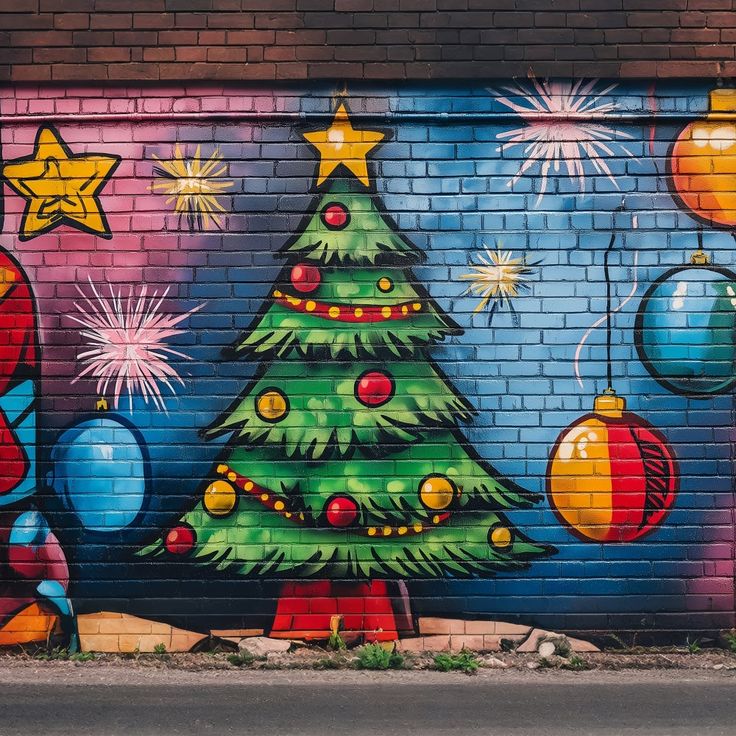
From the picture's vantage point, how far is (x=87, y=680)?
4.41 metres

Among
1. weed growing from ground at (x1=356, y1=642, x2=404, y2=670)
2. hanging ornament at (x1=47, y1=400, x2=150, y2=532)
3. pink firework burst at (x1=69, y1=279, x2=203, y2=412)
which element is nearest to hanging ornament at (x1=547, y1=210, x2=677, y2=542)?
weed growing from ground at (x1=356, y1=642, x2=404, y2=670)

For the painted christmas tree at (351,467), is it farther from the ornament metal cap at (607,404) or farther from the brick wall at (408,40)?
the ornament metal cap at (607,404)

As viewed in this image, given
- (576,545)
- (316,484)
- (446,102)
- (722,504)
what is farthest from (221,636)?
(446,102)

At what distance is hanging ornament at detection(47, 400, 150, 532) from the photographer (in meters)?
4.74

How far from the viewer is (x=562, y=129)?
15.6ft

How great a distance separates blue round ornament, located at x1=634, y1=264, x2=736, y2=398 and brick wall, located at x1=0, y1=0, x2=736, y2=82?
122 centimetres

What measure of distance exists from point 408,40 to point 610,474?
2.81 meters

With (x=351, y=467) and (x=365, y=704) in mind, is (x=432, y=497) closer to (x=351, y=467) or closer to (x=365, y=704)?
(x=351, y=467)

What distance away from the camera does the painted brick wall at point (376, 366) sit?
15.5ft

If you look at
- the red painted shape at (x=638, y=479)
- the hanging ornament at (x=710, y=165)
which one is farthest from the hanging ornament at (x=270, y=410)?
the hanging ornament at (x=710, y=165)

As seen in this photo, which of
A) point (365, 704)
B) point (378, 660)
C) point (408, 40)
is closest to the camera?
point (365, 704)

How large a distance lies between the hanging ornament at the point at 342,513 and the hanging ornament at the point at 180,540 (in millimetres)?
807

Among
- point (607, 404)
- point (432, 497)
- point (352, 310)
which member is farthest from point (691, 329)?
point (352, 310)

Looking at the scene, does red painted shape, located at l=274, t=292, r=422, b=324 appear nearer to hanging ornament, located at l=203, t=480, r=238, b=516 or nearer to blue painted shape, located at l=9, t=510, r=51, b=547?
hanging ornament, located at l=203, t=480, r=238, b=516
